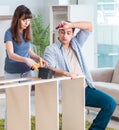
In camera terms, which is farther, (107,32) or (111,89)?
(107,32)

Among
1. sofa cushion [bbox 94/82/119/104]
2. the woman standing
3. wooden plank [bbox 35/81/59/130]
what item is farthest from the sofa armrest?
wooden plank [bbox 35/81/59/130]

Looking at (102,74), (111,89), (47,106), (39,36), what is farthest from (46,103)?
(39,36)

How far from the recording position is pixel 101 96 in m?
3.68

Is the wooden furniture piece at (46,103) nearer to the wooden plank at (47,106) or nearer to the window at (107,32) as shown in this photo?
the wooden plank at (47,106)

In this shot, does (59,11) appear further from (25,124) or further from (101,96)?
(25,124)

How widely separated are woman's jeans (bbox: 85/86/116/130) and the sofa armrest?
183 centimetres

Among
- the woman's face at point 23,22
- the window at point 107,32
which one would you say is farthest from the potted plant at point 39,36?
the woman's face at point 23,22

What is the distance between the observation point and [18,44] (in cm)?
380

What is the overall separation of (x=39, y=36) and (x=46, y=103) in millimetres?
3406

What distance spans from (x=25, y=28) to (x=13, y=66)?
1.30 feet

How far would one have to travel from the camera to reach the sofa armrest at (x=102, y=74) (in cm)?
557

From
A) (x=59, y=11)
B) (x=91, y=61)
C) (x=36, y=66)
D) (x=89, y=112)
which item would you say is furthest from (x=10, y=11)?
(x=36, y=66)

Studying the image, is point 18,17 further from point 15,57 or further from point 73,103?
point 73,103

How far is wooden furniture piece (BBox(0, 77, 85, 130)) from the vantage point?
3242 millimetres
